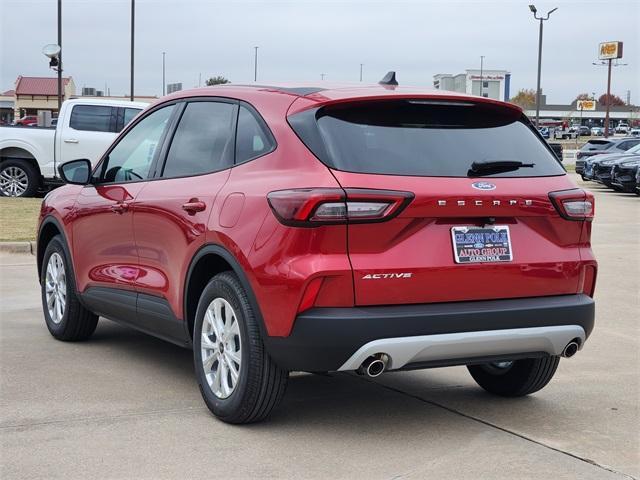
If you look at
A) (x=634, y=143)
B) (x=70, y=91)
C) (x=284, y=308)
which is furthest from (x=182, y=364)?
(x=70, y=91)

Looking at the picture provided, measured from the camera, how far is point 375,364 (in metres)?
4.65

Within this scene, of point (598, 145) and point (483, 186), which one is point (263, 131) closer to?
point (483, 186)

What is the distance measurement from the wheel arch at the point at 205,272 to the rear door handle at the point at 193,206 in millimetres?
227

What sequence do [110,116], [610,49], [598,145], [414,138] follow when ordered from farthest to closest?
[610,49] → [598,145] → [110,116] → [414,138]

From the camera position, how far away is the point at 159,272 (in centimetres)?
587

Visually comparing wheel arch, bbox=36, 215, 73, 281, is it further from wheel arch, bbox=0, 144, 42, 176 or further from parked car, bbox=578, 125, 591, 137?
parked car, bbox=578, 125, 591, 137

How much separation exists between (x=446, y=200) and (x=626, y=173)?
79.9ft

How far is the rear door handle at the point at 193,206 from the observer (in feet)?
17.5

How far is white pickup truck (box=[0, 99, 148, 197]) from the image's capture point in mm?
18922

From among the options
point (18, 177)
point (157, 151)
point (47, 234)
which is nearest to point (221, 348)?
point (157, 151)

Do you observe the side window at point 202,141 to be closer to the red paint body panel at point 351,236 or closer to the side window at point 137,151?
the red paint body panel at point 351,236

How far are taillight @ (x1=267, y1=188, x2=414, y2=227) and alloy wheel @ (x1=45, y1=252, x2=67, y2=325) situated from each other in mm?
3198

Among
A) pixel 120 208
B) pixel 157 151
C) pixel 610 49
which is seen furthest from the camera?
pixel 610 49

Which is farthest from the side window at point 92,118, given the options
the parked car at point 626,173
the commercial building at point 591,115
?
the commercial building at point 591,115
